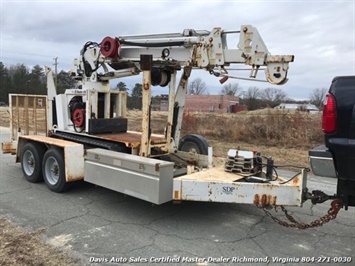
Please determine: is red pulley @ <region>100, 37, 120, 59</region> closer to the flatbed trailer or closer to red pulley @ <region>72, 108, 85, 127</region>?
red pulley @ <region>72, 108, 85, 127</region>

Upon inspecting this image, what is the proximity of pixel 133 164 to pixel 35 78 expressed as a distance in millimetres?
70364

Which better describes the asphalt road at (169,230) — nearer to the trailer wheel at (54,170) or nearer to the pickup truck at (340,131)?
the trailer wheel at (54,170)

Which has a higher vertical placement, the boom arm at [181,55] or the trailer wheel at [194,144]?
the boom arm at [181,55]

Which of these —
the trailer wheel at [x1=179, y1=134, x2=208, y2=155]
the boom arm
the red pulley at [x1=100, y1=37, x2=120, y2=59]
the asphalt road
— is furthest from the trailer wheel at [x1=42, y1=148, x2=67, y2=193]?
A: the trailer wheel at [x1=179, y1=134, x2=208, y2=155]

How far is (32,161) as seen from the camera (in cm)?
728

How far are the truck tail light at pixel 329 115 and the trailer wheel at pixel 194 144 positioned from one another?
3.56 meters

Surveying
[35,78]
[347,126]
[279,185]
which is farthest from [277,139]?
[35,78]

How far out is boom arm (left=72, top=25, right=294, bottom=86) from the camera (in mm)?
4910

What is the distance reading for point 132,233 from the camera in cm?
464

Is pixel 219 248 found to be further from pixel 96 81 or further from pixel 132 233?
pixel 96 81

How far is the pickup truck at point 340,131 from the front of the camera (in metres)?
3.21

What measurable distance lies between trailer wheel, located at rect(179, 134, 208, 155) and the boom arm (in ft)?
4.08

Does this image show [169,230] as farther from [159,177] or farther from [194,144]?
[194,144]

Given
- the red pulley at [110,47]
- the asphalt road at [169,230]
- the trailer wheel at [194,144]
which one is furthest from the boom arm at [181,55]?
the asphalt road at [169,230]
